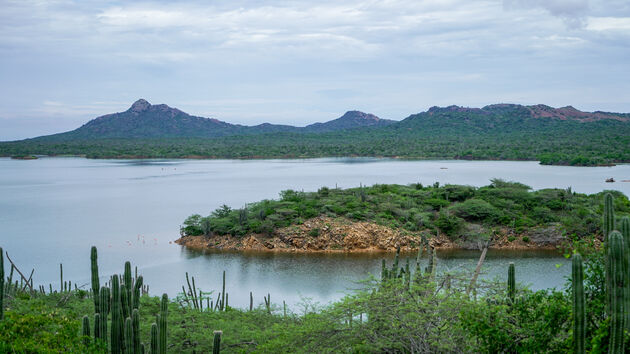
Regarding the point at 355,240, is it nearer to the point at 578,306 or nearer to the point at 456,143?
the point at 578,306

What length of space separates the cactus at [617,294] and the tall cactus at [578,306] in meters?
0.30

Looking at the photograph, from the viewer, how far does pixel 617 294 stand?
A: 5977 millimetres

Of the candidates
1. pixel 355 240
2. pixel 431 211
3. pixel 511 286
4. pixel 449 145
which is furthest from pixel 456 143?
pixel 511 286

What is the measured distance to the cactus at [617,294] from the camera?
19.4ft

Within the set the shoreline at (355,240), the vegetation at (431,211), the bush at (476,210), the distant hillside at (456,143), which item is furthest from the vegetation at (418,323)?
the distant hillside at (456,143)

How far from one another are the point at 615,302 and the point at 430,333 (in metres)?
3.45

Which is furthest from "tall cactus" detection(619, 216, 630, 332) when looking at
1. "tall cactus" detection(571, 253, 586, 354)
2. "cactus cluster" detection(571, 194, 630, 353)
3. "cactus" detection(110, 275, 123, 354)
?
"cactus" detection(110, 275, 123, 354)

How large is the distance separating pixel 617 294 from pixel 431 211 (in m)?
26.8

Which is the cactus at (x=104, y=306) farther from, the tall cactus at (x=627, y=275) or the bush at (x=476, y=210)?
the bush at (x=476, y=210)

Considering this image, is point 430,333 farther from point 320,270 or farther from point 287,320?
point 320,270

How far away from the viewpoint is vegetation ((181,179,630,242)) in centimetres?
2928

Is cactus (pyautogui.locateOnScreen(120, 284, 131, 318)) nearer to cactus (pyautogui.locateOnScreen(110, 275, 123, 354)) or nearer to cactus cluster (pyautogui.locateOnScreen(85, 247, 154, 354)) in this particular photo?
cactus cluster (pyautogui.locateOnScreen(85, 247, 154, 354))

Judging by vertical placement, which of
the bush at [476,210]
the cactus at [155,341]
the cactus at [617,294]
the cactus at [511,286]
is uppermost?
the cactus at [617,294]

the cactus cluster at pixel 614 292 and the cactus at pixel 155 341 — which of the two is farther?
the cactus at pixel 155 341
